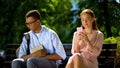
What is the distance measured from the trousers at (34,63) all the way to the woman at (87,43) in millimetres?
321

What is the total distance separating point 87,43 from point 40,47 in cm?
78

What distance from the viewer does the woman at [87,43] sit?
6.46 meters

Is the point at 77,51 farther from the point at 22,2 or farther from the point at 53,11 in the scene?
the point at 53,11

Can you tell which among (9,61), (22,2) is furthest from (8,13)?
(9,61)

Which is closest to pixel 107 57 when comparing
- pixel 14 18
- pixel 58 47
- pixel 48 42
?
pixel 58 47

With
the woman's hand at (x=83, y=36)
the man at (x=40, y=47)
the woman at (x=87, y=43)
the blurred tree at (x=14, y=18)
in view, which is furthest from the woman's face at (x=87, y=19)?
the blurred tree at (x=14, y=18)

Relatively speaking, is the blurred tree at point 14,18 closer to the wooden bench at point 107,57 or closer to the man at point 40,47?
the wooden bench at point 107,57

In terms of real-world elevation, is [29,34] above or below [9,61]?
above

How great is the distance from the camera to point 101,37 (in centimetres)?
666

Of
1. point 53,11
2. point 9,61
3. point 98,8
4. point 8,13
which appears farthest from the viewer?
point 53,11

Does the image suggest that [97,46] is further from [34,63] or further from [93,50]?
[34,63]

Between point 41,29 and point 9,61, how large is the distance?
4.79ft

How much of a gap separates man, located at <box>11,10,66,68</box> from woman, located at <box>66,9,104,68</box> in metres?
0.29

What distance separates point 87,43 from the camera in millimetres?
6496
